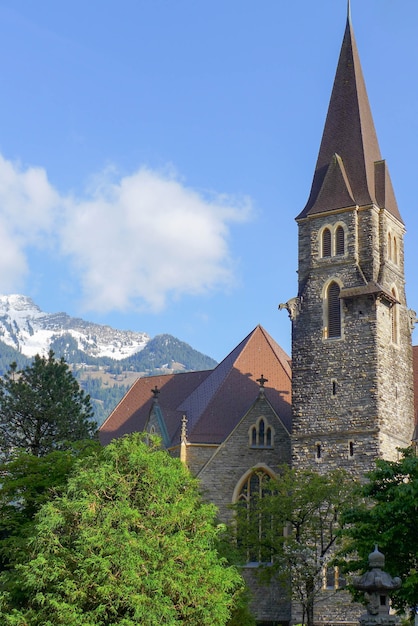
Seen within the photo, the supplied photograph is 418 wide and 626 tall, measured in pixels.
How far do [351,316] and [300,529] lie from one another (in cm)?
842

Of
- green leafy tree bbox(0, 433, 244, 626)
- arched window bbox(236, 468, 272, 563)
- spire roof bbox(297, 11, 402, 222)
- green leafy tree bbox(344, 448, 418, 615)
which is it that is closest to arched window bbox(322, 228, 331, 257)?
spire roof bbox(297, 11, 402, 222)

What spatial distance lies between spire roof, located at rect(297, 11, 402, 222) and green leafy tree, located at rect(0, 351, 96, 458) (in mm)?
15581

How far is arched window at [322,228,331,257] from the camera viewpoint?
39.7 m

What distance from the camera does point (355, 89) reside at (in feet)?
139

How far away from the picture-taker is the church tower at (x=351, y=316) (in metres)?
37.1

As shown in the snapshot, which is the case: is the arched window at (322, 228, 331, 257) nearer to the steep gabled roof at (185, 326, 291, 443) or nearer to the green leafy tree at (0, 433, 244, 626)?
the steep gabled roof at (185, 326, 291, 443)

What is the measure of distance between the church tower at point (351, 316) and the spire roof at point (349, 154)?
48 millimetres

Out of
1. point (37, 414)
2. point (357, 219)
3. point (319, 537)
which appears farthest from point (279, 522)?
point (37, 414)

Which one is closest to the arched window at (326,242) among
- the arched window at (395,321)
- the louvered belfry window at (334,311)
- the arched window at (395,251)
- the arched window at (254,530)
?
the louvered belfry window at (334,311)

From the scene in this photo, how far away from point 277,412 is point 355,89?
1383 cm

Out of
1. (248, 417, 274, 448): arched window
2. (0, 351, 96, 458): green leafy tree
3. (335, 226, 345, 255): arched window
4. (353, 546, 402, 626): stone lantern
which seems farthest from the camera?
(0, 351, 96, 458): green leafy tree

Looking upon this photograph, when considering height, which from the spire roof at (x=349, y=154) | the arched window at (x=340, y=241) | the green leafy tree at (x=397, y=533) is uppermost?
the spire roof at (x=349, y=154)

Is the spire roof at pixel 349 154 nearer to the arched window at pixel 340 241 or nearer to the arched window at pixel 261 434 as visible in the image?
the arched window at pixel 340 241

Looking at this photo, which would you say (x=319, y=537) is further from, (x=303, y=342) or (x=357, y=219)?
(x=357, y=219)
